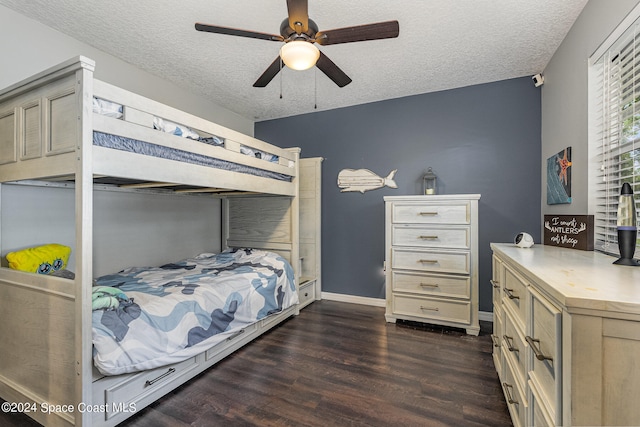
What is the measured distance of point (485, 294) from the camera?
9.79 feet

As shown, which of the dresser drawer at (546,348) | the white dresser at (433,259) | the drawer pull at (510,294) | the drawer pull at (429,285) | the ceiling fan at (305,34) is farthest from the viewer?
the drawer pull at (429,285)

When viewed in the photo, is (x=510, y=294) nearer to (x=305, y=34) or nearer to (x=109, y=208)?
(x=305, y=34)

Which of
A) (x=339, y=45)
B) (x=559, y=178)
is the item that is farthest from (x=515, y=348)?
(x=339, y=45)

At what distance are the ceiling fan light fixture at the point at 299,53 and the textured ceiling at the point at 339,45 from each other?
0.51 m

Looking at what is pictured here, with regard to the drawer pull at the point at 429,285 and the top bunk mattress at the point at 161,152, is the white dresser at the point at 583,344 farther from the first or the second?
the top bunk mattress at the point at 161,152

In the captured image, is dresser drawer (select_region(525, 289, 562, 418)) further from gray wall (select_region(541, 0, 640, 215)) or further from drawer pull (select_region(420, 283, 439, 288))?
drawer pull (select_region(420, 283, 439, 288))

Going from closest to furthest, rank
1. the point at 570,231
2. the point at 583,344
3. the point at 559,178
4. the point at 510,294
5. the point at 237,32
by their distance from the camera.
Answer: the point at 583,344
the point at 510,294
the point at 237,32
the point at 570,231
the point at 559,178

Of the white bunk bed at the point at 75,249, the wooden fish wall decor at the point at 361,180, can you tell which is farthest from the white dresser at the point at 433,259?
the white bunk bed at the point at 75,249

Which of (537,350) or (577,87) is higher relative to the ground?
(577,87)

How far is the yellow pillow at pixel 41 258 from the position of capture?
5.62 feet

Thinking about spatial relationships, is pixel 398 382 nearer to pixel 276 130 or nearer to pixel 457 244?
pixel 457 244

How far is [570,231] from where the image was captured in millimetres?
1795

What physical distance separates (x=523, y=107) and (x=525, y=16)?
44.4 inches

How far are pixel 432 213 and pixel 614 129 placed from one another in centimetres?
135
